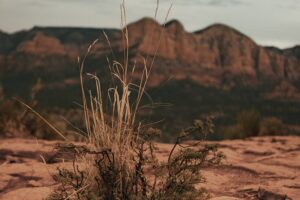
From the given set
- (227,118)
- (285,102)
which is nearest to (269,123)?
(227,118)

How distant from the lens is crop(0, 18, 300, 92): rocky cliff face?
184ft

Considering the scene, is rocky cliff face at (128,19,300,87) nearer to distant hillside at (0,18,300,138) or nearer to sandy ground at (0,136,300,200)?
distant hillside at (0,18,300,138)

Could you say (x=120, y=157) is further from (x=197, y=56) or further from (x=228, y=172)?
(x=197, y=56)

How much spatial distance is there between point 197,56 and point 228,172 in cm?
5467

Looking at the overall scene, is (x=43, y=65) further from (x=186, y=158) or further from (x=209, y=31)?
(x=186, y=158)

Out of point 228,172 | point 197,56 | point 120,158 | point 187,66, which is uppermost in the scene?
point 120,158

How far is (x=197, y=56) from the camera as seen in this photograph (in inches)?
2392

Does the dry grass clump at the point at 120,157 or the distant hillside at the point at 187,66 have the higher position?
the dry grass clump at the point at 120,157

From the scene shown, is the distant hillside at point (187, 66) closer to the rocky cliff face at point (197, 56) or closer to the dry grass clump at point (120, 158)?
the rocky cliff face at point (197, 56)

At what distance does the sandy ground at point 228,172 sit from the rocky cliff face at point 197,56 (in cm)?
4426

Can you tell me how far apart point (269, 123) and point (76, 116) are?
20.0 meters

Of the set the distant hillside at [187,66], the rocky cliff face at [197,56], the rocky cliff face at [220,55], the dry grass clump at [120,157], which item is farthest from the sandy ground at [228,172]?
the rocky cliff face at [220,55]

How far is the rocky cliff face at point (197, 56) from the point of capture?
5619 centimetres

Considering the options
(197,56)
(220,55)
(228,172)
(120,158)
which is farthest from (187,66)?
(120,158)
